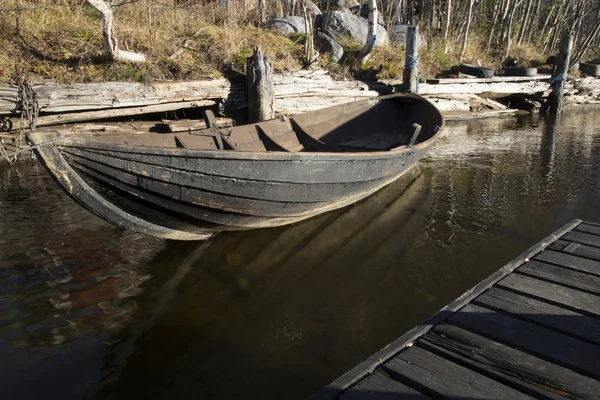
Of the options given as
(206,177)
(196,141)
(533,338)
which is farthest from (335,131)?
(533,338)

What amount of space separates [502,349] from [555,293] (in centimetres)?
83

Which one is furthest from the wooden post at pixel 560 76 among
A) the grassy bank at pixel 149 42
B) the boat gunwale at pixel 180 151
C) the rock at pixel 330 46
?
the boat gunwale at pixel 180 151

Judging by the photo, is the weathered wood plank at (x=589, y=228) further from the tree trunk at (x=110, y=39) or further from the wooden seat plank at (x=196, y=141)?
the tree trunk at (x=110, y=39)

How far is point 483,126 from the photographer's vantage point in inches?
509

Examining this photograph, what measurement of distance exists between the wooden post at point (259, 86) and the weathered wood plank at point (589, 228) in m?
6.56

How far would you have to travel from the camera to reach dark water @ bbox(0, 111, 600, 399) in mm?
3084

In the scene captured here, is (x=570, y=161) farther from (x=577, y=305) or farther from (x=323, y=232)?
(x=577, y=305)

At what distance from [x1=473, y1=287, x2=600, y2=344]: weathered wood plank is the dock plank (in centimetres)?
6

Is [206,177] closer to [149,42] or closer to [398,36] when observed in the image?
[149,42]

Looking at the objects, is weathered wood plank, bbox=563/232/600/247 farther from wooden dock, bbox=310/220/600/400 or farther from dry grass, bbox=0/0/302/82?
dry grass, bbox=0/0/302/82

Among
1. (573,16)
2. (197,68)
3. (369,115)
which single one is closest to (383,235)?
(369,115)

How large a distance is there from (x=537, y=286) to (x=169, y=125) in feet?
24.6

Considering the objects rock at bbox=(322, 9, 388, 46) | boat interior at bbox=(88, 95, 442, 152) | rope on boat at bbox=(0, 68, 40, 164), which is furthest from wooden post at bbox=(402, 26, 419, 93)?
rope on boat at bbox=(0, 68, 40, 164)

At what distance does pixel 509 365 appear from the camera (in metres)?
2.29
